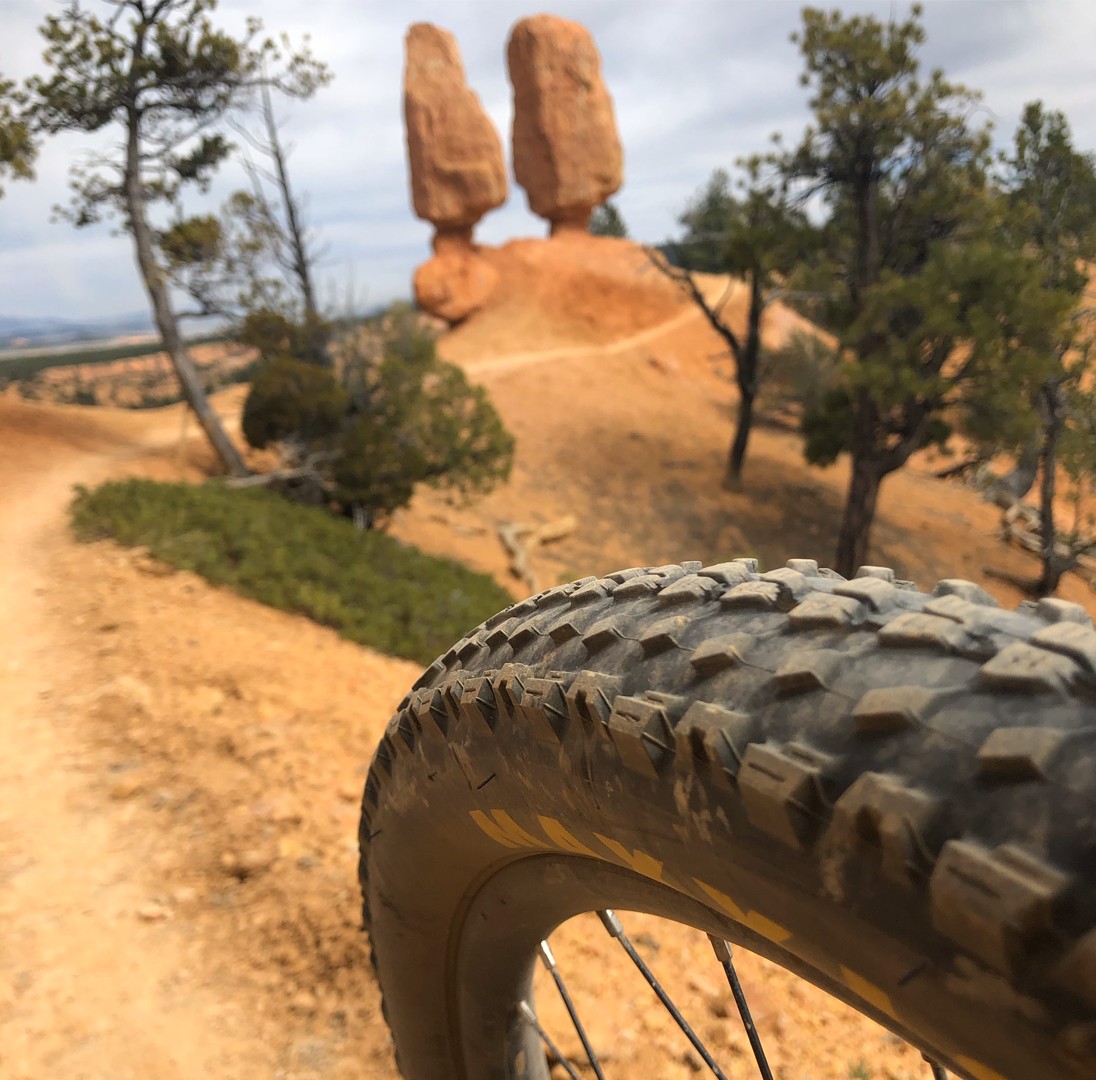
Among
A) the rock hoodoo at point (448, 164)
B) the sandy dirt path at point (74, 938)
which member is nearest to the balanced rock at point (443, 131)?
the rock hoodoo at point (448, 164)

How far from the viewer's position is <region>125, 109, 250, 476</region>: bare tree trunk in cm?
1216

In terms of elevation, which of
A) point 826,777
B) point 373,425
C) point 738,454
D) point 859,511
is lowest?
point 859,511

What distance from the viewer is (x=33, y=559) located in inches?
282

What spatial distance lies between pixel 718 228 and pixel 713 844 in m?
30.7

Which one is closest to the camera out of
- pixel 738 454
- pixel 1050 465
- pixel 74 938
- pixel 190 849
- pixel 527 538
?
pixel 74 938

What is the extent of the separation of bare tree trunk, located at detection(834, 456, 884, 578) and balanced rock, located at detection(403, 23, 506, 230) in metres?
17.8

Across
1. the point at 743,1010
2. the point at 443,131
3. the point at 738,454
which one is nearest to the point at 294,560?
the point at 743,1010

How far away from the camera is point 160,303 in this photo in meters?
12.2

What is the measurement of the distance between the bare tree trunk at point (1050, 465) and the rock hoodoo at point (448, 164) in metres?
18.6

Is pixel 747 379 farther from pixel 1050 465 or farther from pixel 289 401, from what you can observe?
pixel 289 401

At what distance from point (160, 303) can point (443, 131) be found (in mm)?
16822

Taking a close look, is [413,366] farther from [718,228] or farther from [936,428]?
[718,228]

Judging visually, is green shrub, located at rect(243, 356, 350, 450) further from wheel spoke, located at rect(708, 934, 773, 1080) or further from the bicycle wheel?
wheel spoke, located at rect(708, 934, 773, 1080)

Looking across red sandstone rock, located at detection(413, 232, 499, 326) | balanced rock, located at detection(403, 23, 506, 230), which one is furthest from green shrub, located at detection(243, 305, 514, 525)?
balanced rock, located at detection(403, 23, 506, 230)
